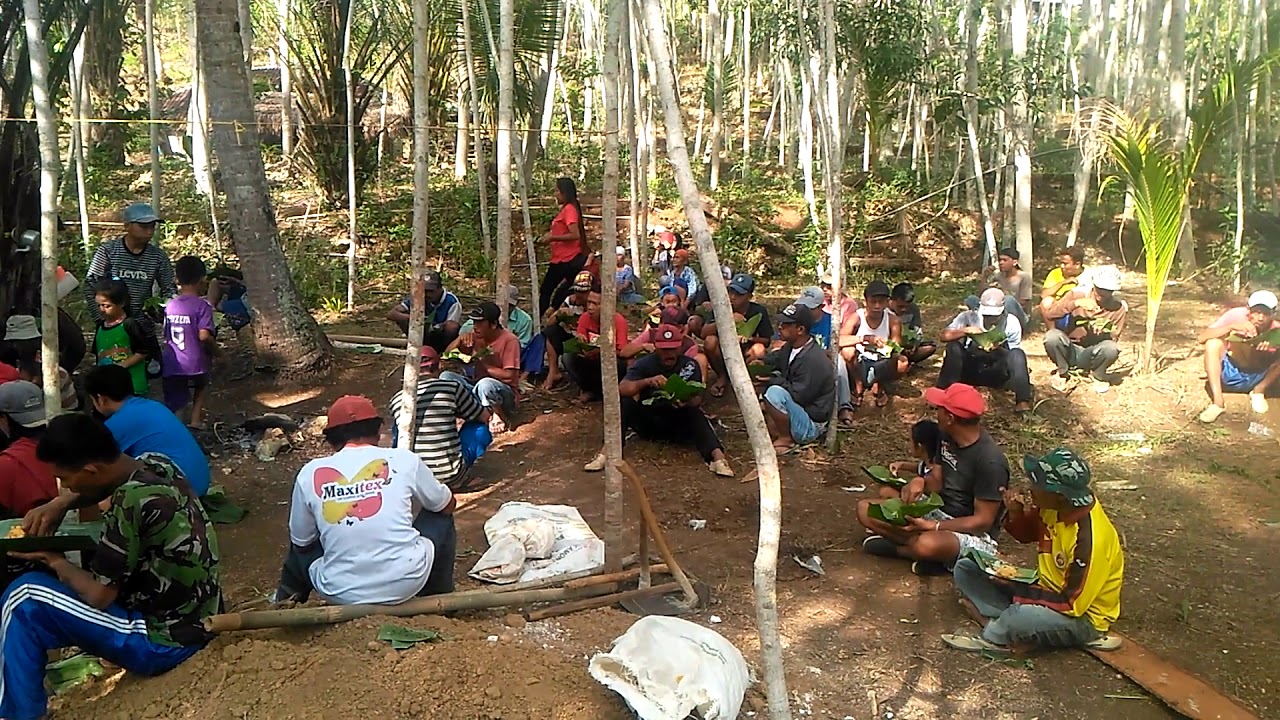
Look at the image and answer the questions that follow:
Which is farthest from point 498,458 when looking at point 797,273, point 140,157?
point 140,157

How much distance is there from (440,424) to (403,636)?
2.40 metres

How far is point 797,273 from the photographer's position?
564 inches

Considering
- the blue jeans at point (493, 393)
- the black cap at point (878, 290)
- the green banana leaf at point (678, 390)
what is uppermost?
the black cap at point (878, 290)

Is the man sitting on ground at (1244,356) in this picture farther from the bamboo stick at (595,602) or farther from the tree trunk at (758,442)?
the tree trunk at (758,442)

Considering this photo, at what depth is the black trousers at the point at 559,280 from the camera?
841cm

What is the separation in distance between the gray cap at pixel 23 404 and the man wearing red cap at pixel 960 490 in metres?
4.41

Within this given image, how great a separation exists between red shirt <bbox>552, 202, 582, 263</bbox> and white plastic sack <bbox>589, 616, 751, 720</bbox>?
17.5 ft

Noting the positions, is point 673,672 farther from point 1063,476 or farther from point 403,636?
point 1063,476

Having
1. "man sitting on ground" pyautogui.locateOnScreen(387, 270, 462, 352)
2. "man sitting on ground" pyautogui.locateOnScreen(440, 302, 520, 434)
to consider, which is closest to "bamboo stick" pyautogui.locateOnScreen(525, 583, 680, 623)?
"man sitting on ground" pyautogui.locateOnScreen(440, 302, 520, 434)

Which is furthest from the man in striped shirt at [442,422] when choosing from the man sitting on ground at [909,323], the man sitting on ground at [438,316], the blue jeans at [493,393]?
the man sitting on ground at [909,323]

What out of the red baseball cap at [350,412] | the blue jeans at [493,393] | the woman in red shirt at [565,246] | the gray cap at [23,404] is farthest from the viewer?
the woman in red shirt at [565,246]

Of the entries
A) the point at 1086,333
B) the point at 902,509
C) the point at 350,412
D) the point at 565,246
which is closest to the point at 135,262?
the point at 565,246

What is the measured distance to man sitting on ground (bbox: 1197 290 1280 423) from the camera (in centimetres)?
732

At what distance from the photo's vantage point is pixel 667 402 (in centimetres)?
643
